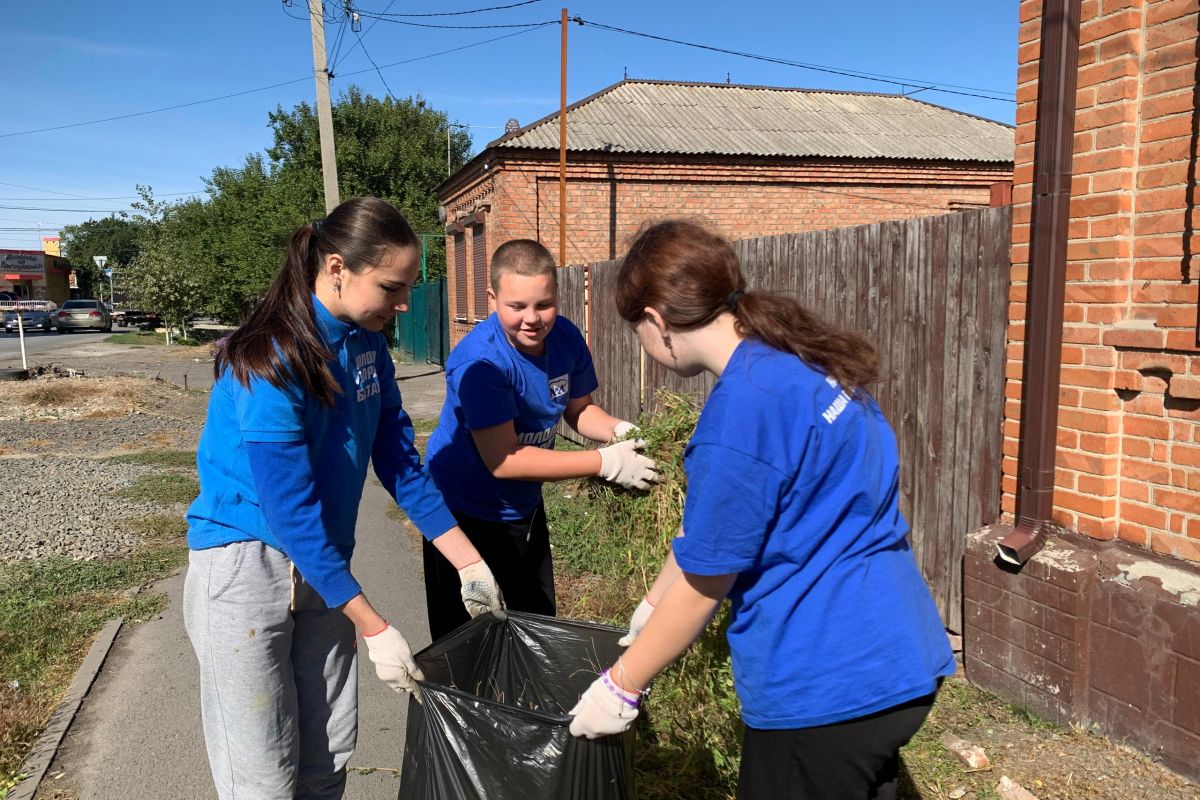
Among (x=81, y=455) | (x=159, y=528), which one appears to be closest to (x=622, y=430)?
(x=159, y=528)

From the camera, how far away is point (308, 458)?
191cm

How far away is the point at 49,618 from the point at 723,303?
15.2 ft

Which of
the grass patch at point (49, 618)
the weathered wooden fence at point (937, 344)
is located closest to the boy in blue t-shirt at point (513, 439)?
the weathered wooden fence at point (937, 344)

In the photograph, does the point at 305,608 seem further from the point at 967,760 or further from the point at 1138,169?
the point at 1138,169

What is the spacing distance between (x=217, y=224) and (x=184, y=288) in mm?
5993

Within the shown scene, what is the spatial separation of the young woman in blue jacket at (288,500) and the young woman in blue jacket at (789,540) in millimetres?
731

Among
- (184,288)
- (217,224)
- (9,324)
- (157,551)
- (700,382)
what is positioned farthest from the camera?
(9,324)

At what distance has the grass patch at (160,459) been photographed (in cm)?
911

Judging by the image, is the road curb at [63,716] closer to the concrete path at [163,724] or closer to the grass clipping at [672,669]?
the concrete path at [163,724]

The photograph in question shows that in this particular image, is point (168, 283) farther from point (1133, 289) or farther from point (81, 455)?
point (1133, 289)

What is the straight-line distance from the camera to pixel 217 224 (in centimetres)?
3603

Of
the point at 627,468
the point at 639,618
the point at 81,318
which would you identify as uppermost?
the point at 81,318

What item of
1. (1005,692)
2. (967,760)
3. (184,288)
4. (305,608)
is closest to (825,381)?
(305,608)

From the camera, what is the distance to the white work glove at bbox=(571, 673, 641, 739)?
1706mm
